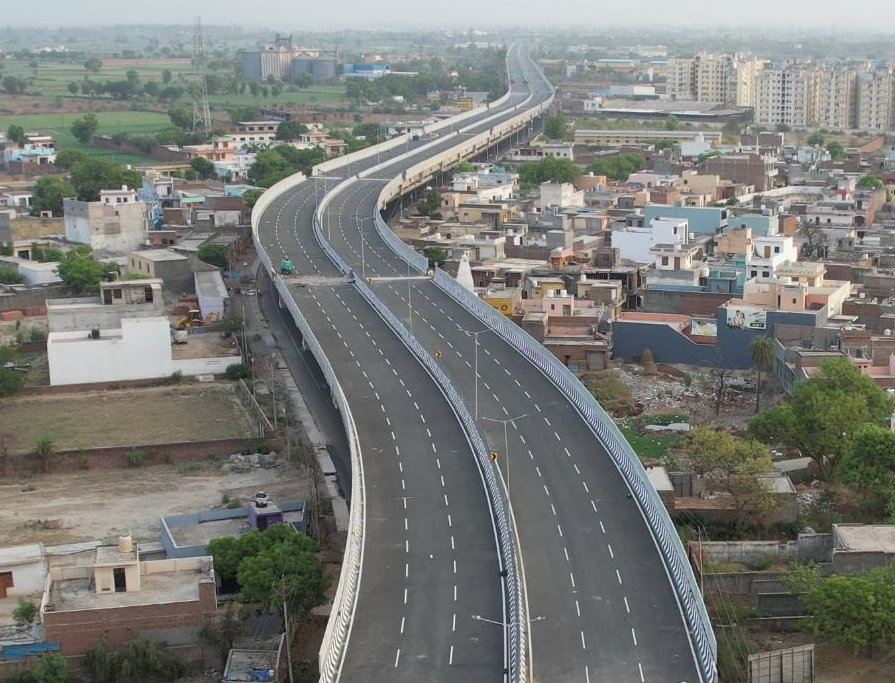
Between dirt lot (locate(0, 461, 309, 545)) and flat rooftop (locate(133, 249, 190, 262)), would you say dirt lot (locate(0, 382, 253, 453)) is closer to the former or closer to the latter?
dirt lot (locate(0, 461, 309, 545))

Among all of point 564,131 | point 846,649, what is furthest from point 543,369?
point 564,131

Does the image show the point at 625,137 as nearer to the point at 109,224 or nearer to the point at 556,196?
the point at 556,196

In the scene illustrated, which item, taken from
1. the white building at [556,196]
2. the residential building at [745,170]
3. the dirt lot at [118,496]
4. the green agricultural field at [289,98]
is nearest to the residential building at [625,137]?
the residential building at [745,170]

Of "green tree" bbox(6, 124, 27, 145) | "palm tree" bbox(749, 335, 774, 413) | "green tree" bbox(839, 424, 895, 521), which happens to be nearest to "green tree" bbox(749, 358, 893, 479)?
"green tree" bbox(839, 424, 895, 521)

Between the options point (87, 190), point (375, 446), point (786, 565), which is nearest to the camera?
point (786, 565)

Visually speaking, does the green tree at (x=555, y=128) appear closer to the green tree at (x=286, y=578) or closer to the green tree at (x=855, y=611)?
the green tree at (x=286, y=578)

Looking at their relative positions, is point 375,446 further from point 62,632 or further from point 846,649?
point 846,649
